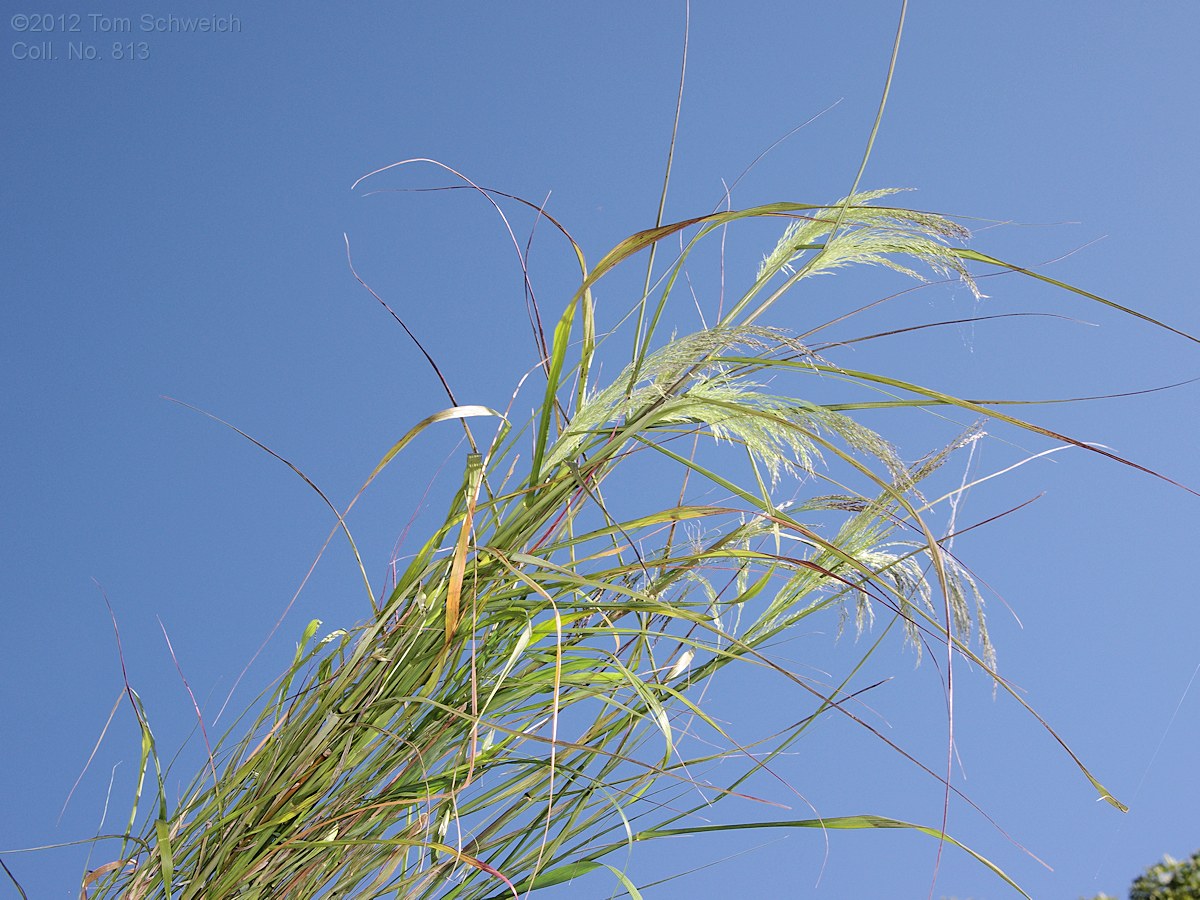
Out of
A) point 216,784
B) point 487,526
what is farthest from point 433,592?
point 216,784

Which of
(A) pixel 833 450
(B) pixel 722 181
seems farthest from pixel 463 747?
(B) pixel 722 181


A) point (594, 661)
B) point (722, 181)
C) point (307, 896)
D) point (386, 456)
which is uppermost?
point (722, 181)

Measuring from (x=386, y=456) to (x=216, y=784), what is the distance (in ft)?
1.05

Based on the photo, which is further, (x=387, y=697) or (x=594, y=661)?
(x=594, y=661)

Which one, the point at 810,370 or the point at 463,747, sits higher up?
the point at 810,370

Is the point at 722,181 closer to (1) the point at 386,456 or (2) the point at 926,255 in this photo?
(2) the point at 926,255

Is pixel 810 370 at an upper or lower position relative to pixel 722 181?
lower

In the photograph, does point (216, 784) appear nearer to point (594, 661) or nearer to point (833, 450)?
point (594, 661)

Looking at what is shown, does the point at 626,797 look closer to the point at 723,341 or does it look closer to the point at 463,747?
the point at 463,747

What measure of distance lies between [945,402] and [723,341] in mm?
168

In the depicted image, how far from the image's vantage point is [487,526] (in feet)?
2.61

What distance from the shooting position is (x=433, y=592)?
735 millimetres

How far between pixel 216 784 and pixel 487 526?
322 mm

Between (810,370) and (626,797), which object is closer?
(810,370)
